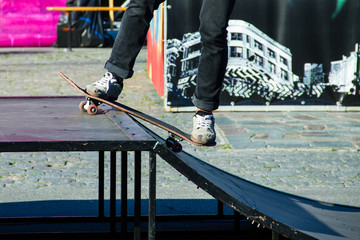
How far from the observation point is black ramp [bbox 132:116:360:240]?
326cm

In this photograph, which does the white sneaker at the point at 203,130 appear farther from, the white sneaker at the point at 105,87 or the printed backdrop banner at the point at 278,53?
the printed backdrop banner at the point at 278,53

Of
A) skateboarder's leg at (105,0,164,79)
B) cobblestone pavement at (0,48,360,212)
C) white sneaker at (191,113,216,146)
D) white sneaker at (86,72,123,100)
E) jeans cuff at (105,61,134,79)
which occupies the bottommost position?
cobblestone pavement at (0,48,360,212)

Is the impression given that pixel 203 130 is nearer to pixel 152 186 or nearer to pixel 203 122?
pixel 203 122

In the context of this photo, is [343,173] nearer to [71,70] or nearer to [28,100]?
[28,100]

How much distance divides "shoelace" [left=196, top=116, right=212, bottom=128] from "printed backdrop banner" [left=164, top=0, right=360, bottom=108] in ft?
19.3

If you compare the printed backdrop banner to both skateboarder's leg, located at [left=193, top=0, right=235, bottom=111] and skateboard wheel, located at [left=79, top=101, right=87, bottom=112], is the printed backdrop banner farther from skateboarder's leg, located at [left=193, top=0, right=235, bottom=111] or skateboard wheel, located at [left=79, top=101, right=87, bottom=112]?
skateboarder's leg, located at [left=193, top=0, right=235, bottom=111]

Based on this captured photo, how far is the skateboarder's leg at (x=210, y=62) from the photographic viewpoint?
12.0 ft

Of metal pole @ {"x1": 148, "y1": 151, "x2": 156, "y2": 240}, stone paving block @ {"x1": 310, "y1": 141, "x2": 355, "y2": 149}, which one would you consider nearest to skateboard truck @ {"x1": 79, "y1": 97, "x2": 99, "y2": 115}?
metal pole @ {"x1": 148, "y1": 151, "x2": 156, "y2": 240}

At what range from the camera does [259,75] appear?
989cm

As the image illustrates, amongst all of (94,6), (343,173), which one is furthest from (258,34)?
(94,6)

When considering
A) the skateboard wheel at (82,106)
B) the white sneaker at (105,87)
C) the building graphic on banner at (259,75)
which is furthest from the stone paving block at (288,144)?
the white sneaker at (105,87)

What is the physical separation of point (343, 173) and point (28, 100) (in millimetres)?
3196

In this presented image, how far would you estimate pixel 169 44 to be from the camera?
9.67 m

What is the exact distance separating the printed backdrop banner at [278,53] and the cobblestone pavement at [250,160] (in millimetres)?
323
